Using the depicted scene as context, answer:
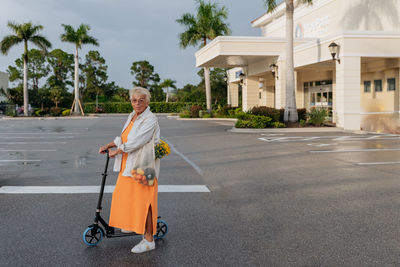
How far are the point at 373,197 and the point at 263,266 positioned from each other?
11.1ft

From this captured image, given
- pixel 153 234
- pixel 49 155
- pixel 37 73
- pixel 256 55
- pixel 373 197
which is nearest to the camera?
pixel 153 234

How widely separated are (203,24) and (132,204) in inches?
1286

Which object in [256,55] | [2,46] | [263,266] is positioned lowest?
[263,266]

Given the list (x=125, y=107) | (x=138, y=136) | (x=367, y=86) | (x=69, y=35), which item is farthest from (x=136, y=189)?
(x=125, y=107)

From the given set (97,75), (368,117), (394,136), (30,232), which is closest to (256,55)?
(368,117)

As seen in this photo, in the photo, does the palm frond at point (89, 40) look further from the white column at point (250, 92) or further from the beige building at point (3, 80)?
the white column at point (250, 92)

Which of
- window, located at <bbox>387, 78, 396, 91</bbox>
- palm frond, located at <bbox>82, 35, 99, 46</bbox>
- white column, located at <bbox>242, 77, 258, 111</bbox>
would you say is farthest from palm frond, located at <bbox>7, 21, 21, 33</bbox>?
window, located at <bbox>387, 78, 396, 91</bbox>

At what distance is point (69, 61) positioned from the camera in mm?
68125

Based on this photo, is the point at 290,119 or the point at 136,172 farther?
the point at 290,119

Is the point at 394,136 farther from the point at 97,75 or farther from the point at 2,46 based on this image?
the point at 97,75

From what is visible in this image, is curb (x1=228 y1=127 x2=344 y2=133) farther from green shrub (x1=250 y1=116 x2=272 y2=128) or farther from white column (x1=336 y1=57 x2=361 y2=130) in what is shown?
white column (x1=336 y1=57 x2=361 y2=130)

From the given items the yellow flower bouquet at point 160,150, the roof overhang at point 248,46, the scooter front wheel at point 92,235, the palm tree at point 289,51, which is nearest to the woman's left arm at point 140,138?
the yellow flower bouquet at point 160,150

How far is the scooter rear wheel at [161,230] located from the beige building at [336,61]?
1730cm

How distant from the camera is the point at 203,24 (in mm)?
34969
